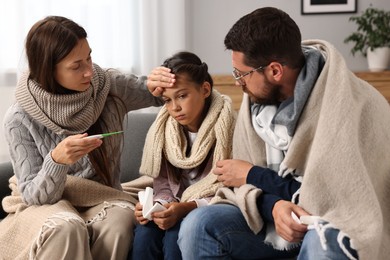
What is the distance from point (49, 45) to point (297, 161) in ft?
2.81

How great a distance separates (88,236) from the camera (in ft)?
6.34

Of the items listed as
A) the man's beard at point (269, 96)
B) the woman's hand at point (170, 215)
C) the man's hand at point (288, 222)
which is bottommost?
the woman's hand at point (170, 215)

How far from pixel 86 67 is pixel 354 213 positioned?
38.3 inches

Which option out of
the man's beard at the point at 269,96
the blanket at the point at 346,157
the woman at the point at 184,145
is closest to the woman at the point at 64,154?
the woman at the point at 184,145

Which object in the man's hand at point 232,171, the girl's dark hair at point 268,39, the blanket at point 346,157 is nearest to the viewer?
the blanket at point 346,157

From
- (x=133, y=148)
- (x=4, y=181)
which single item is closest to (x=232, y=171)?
(x=133, y=148)

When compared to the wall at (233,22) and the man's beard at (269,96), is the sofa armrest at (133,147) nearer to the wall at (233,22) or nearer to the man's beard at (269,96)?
the man's beard at (269,96)

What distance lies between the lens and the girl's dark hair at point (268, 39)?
70.0 inches

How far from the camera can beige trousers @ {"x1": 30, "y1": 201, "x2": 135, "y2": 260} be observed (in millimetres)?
1842

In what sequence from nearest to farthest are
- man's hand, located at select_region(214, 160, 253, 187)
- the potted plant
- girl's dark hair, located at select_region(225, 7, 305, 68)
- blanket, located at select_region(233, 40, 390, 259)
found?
blanket, located at select_region(233, 40, 390, 259)
girl's dark hair, located at select_region(225, 7, 305, 68)
man's hand, located at select_region(214, 160, 253, 187)
the potted plant

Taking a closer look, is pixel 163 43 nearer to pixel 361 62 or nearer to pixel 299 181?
pixel 361 62

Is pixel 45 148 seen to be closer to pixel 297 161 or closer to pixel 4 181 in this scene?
pixel 4 181

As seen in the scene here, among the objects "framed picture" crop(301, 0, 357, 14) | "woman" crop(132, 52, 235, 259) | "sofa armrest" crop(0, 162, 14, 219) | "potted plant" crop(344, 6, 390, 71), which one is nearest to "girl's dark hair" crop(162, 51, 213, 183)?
"woman" crop(132, 52, 235, 259)

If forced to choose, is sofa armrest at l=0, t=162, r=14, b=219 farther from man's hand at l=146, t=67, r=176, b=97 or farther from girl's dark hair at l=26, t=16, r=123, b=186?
man's hand at l=146, t=67, r=176, b=97
